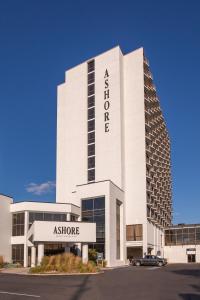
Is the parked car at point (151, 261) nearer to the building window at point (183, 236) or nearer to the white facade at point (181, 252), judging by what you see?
the white facade at point (181, 252)

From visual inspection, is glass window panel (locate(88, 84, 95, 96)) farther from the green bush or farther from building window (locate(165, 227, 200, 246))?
the green bush

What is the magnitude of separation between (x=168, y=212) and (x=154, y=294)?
9076cm

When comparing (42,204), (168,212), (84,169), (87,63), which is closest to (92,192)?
(42,204)

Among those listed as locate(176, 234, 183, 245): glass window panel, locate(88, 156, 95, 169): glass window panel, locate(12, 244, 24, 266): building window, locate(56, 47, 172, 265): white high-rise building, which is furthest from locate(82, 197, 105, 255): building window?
locate(176, 234, 183, 245): glass window panel

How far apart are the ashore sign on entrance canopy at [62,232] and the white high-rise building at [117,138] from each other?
60.3 feet

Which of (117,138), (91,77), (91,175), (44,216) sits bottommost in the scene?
(44,216)

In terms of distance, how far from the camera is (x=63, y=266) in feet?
121

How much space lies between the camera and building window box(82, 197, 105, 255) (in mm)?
56297

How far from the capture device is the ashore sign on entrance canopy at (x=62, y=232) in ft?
141

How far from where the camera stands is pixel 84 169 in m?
77.2

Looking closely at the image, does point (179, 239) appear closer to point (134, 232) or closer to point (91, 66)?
point (134, 232)

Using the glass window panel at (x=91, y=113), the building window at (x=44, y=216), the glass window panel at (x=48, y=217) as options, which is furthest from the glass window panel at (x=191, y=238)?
the glass window panel at (x=48, y=217)

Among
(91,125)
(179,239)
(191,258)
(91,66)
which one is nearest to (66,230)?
(91,125)

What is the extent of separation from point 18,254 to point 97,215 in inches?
457
